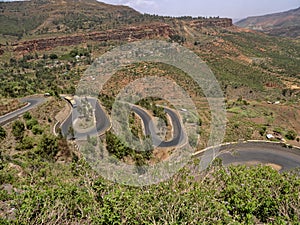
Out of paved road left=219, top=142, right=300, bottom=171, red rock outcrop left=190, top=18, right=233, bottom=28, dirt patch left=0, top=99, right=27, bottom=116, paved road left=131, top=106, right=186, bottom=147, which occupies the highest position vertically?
red rock outcrop left=190, top=18, right=233, bottom=28

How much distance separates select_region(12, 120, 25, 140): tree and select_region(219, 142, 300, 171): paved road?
22.4 m

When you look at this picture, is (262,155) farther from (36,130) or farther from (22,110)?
(22,110)

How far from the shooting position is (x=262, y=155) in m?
33.5

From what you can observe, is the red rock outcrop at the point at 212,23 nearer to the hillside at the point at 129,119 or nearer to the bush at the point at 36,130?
the hillside at the point at 129,119

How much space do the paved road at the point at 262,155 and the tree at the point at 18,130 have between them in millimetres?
22361

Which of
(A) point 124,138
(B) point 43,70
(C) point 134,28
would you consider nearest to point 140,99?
(A) point 124,138

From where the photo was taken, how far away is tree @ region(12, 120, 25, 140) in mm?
26047

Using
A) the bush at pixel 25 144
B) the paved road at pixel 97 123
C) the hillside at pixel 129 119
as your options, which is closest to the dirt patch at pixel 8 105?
the hillside at pixel 129 119

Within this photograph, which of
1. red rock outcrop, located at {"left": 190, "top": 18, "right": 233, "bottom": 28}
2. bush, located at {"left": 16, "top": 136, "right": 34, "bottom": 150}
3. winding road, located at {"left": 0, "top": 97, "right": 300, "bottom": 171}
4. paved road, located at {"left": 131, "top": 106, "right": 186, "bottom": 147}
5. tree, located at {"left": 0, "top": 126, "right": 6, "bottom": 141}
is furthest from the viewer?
red rock outcrop, located at {"left": 190, "top": 18, "right": 233, "bottom": 28}

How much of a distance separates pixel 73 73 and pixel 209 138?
41.4 m

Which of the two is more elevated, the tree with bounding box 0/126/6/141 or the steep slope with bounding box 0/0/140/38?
the steep slope with bounding box 0/0/140/38

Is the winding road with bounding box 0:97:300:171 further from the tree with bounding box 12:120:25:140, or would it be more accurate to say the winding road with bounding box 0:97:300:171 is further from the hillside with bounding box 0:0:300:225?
the tree with bounding box 12:120:25:140

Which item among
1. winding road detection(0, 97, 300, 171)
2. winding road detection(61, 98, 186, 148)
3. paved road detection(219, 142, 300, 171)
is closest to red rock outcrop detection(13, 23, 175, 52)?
winding road detection(61, 98, 186, 148)

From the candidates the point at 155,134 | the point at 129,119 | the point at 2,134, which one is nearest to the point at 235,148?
the point at 155,134
